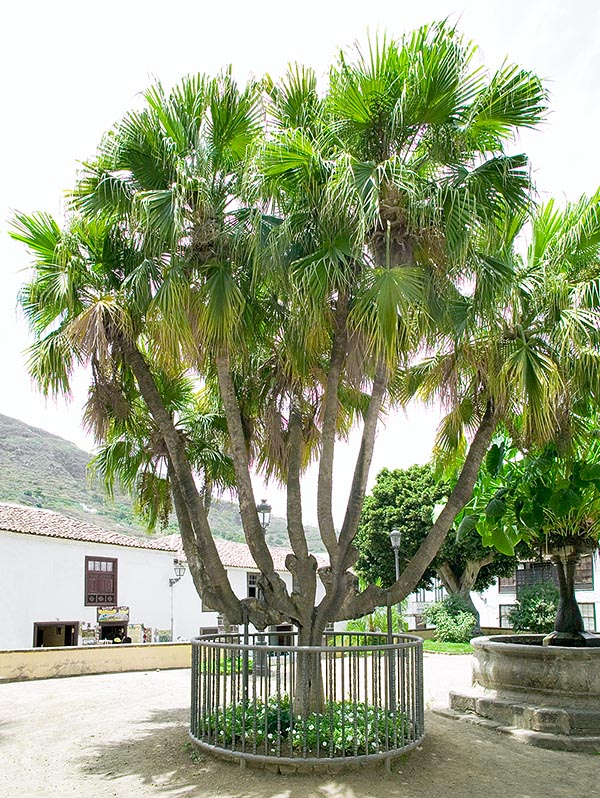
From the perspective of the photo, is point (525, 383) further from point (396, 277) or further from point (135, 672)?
point (135, 672)

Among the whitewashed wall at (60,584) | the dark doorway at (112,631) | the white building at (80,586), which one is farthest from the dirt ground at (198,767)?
the dark doorway at (112,631)

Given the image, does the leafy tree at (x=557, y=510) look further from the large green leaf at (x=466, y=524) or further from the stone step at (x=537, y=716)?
the stone step at (x=537, y=716)

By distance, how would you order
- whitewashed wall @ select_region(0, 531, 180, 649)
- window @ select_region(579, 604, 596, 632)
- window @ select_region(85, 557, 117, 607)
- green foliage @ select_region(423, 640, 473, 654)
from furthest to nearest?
window @ select_region(579, 604, 596, 632) → window @ select_region(85, 557, 117, 607) → whitewashed wall @ select_region(0, 531, 180, 649) → green foliage @ select_region(423, 640, 473, 654)

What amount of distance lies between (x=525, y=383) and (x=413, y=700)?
3.69m

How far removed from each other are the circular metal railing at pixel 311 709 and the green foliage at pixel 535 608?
25.0 metres

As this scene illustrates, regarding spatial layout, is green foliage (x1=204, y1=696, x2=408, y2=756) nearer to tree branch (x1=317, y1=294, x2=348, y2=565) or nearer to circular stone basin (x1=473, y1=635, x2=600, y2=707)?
tree branch (x1=317, y1=294, x2=348, y2=565)

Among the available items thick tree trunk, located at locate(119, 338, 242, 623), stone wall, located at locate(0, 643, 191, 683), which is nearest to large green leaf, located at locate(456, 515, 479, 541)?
thick tree trunk, located at locate(119, 338, 242, 623)

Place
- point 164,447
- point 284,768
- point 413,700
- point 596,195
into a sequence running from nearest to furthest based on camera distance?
point 284,768
point 413,700
point 596,195
point 164,447

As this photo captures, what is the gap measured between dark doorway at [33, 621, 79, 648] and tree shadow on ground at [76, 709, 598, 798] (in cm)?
2166

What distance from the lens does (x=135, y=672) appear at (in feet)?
61.8

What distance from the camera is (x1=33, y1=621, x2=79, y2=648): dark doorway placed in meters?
28.7

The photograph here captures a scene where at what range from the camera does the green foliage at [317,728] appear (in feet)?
23.9

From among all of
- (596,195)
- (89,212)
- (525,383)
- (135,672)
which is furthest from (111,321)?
(135,672)

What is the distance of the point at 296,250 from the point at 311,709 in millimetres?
4936
